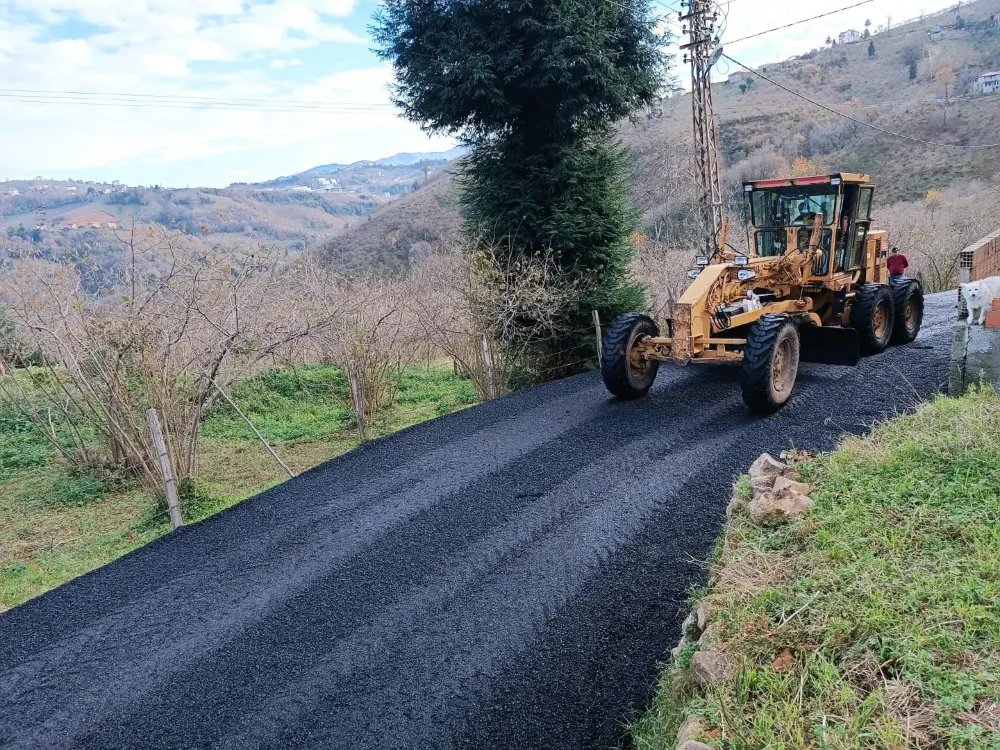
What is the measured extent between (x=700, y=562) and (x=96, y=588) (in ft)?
15.4

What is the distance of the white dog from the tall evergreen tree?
589cm

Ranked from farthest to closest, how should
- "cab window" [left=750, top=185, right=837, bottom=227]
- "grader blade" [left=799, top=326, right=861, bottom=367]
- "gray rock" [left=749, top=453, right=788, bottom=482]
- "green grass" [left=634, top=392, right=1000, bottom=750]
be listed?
"cab window" [left=750, top=185, right=837, bottom=227], "grader blade" [left=799, top=326, right=861, bottom=367], "gray rock" [left=749, top=453, right=788, bottom=482], "green grass" [left=634, top=392, right=1000, bottom=750]

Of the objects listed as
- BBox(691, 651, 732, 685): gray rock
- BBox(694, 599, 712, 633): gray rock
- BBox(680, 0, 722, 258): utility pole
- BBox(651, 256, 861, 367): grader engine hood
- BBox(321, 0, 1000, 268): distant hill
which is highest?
BBox(321, 0, 1000, 268): distant hill

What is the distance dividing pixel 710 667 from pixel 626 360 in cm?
541

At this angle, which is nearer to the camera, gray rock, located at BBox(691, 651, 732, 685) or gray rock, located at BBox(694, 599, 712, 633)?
gray rock, located at BBox(691, 651, 732, 685)

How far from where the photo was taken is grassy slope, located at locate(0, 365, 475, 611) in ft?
22.4

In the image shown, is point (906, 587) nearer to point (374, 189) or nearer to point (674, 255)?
point (674, 255)

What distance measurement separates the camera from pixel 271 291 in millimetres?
9289

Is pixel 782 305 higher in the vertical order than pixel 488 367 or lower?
higher

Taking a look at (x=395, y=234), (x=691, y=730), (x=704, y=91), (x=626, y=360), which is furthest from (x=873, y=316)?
(x=395, y=234)

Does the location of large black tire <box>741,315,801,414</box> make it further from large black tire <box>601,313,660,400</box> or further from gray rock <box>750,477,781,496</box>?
gray rock <box>750,477,781,496</box>

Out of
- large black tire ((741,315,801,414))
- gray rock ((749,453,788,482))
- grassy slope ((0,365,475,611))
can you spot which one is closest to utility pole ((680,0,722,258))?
large black tire ((741,315,801,414))

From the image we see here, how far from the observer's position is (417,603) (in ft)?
15.3

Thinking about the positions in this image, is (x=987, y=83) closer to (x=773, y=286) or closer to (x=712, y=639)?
(x=773, y=286)
